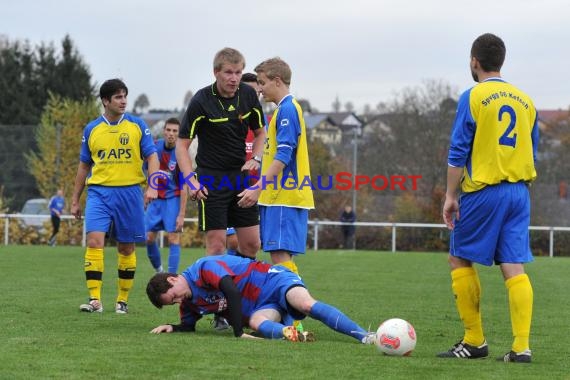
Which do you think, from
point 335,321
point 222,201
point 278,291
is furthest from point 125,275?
point 335,321

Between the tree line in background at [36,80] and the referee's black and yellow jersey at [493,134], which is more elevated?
the tree line in background at [36,80]

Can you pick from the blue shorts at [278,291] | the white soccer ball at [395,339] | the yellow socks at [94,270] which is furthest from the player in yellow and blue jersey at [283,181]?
the yellow socks at [94,270]

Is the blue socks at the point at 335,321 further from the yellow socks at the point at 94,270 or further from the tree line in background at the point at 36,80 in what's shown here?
the tree line in background at the point at 36,80

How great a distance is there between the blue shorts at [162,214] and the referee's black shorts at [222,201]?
5720 millimetres

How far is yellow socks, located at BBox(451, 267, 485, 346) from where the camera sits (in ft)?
22.4

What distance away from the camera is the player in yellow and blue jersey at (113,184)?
982 centimetres

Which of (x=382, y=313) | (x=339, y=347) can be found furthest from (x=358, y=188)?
(x=339, y=347)

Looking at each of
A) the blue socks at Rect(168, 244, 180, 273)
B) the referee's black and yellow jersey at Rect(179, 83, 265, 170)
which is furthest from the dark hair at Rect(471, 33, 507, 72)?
the blue socks at Rect(168, 244, 180, 273)

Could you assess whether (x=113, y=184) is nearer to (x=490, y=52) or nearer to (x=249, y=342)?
(x=249, y=342)

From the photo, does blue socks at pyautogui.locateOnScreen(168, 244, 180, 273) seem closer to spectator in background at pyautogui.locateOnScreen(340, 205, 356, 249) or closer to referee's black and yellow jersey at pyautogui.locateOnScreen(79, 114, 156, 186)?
referee's black and yellow jersey at pyautogui.locateOnScreen(79, 114, 156, 186)

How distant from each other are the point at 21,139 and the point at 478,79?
2989 centimetres

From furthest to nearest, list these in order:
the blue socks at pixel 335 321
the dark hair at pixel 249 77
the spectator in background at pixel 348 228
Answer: the spectator in background at pixel 348 228 < the dark hair at pixel 249 77 < the blue socks at pixel 335 321

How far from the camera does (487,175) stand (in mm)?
6641

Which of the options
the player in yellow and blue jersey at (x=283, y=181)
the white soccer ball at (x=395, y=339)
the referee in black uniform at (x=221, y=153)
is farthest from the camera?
the referee in black uniform at (x=221, y=153)
